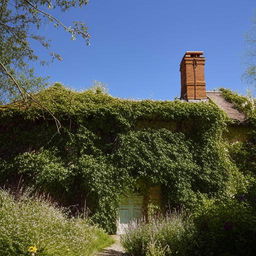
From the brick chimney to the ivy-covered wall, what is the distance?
1.88 metres

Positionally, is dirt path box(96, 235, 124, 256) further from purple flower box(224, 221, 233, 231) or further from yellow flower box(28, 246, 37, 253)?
purple flower box(224, 221, 233, 231)

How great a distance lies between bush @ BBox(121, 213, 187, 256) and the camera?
6502 millimetres

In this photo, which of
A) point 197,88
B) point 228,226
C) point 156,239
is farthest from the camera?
point 197,88

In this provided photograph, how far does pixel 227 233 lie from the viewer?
5949mm

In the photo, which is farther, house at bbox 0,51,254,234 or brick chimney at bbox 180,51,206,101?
brick chimney at bbox 180,51,206,101

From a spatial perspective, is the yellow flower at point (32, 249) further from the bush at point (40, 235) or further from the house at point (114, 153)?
the house at point (114, 153)

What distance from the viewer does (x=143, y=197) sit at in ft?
40.0

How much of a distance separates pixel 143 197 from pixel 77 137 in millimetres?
3319

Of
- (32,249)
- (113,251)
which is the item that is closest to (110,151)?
(113,251)

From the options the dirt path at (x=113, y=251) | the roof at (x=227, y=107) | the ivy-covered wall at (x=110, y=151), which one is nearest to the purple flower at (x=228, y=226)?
the dirt path at (x=113, y=251)

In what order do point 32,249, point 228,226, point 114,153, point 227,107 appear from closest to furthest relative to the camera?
point 32,249, point 228,226, point 114,153, point 227,107

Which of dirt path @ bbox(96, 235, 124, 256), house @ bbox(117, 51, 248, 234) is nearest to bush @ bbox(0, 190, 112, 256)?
dirt path @ bbox(96, 235, 124, 256)

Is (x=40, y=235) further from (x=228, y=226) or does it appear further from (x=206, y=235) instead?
(x=228, y=226)

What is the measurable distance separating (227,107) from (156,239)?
9953mm
